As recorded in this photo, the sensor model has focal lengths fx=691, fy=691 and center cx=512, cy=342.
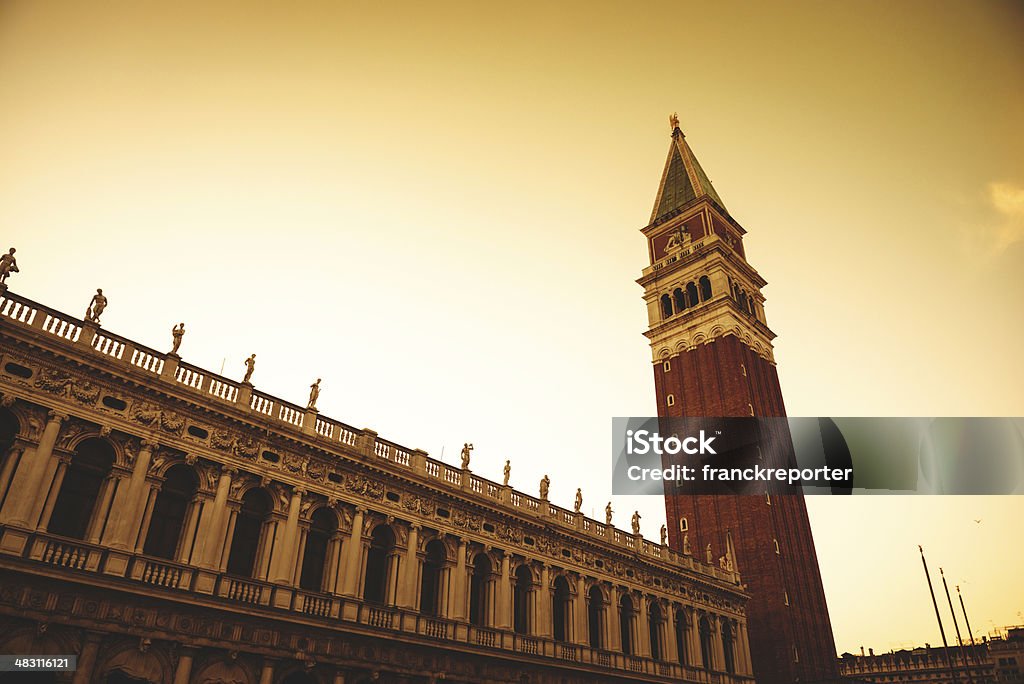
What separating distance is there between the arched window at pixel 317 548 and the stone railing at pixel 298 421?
2.53 meters

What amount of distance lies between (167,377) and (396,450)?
9.36 metres

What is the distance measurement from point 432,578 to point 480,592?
2773mm

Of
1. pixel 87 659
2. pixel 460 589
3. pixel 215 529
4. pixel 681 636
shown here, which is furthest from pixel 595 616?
pixel 87 659

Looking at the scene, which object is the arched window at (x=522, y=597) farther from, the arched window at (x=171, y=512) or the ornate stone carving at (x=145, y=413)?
the ornate stone carving at (x=145, y=413)

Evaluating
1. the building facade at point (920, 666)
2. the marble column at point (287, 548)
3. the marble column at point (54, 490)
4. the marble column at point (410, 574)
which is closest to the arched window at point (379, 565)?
the marble column at point (410, 574)

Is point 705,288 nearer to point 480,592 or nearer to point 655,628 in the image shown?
point 655,628

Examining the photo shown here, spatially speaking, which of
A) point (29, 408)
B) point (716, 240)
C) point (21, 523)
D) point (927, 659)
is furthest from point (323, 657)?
point (927, 659)

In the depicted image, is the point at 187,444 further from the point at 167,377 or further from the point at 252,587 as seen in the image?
the point at 252,587

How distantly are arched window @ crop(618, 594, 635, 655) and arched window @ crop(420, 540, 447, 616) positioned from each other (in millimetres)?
11394

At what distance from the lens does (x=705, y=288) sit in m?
61.2

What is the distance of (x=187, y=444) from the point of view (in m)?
22.3

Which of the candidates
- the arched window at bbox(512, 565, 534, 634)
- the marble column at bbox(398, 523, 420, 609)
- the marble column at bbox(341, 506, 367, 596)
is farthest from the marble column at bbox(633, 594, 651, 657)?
the marble column at bbox(341, 506, 367, 596)

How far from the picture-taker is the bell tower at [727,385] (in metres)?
47.8

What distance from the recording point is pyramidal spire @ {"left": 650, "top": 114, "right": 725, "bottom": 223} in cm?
6738
